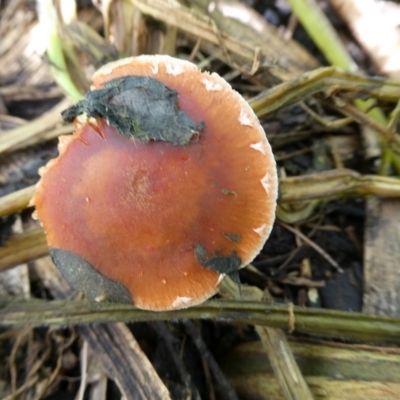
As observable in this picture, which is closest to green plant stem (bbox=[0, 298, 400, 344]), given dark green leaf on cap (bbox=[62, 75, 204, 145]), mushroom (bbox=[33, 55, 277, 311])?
mushroom (bbox=[33, 55, 277, 311])

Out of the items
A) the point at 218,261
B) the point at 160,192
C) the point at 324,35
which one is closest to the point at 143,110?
the point at 160,192

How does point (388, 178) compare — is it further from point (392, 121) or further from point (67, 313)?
point (67, 313)

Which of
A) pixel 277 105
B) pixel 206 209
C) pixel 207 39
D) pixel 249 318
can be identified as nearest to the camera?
pixel 206 209

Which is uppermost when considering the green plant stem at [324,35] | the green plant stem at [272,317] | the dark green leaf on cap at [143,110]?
the green plant stem at [324,35]

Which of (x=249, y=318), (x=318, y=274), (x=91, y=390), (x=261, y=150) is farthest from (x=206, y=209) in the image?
(x=91, y=390)

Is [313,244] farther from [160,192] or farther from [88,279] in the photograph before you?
[88,279]

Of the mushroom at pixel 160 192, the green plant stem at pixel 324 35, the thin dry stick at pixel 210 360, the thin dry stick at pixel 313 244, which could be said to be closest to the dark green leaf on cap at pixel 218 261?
the mushroom at pixel 160 192

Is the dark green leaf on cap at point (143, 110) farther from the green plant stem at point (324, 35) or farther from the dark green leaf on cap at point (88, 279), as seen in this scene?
the green plant stem at point (324, 35)

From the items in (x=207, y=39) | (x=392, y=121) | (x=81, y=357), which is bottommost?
(x=81, y=357)
